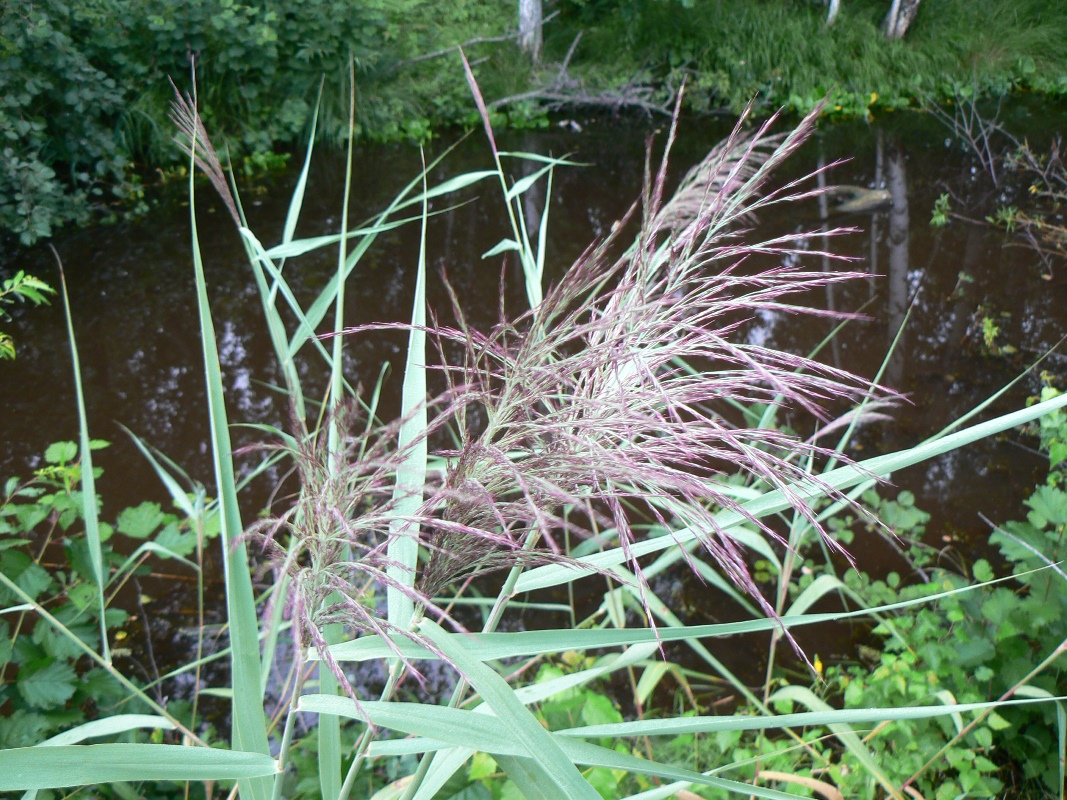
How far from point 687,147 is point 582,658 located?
596 centimetres

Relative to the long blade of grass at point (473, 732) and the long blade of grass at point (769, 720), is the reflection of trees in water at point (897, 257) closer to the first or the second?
the long blade of grass at point (769, 720)

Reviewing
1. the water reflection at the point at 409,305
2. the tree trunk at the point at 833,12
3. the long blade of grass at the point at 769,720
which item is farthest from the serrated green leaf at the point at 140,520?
the tree trunk at the point at 833,12

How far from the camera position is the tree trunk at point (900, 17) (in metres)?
8.22

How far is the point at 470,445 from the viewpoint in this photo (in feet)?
2.07

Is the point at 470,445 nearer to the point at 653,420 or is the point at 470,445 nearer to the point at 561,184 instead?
the point at 653,420

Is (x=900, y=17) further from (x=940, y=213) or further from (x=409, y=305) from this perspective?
(x=409, y=305)

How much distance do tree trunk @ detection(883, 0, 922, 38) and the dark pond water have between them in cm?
269

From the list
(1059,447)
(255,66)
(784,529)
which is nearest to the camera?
(1059,447)

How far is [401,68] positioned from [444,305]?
3.85 meters

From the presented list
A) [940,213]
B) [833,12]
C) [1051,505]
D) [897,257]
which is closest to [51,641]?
[1051,505]

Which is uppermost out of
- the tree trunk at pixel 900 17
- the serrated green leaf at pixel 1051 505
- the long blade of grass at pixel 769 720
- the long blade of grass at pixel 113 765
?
the tree trunk at pixel 900 17

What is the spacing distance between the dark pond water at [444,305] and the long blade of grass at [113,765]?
191 centimetres

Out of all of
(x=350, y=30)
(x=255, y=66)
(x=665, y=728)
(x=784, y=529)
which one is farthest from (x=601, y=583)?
(x=350, y=30)

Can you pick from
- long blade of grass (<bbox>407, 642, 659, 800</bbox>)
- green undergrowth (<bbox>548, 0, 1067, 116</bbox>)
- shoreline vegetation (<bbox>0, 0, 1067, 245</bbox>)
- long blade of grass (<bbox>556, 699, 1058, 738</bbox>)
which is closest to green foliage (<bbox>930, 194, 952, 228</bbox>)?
shoreline vegetation (<bbox>0, 0, 1067, 245</bbox>)
